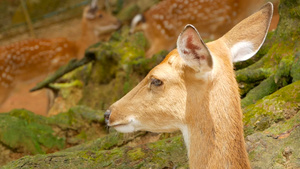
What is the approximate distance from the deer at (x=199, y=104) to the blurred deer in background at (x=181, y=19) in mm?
4508

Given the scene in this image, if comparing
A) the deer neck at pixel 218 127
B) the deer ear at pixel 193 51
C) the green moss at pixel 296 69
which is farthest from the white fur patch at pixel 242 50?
the green moss at pixel 296 69

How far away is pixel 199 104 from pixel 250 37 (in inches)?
24.2

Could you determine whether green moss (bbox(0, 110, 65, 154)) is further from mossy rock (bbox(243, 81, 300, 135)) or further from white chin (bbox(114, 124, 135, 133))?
mossy rock (bbox(243, 81, 300, 135))

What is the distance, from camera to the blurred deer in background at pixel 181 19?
276 inches

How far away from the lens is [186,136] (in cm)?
239

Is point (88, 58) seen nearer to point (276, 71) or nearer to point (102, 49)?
point (102, 49)

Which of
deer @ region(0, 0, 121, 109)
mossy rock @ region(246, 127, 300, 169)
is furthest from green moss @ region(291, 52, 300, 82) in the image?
deer @ region(0, 0, 121, 109)

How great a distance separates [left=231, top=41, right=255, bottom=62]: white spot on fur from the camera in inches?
99.6

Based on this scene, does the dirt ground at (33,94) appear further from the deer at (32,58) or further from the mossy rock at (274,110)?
the mossy rock at (274,110)

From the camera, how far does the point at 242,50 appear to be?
255cm

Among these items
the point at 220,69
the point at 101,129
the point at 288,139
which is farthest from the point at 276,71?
the point at 101,129

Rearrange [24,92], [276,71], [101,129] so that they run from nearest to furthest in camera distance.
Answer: [276,71] → [101,129] → [24,92]

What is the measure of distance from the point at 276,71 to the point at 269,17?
1184mm

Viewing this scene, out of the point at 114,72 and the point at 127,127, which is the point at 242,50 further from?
the point at 114,72
